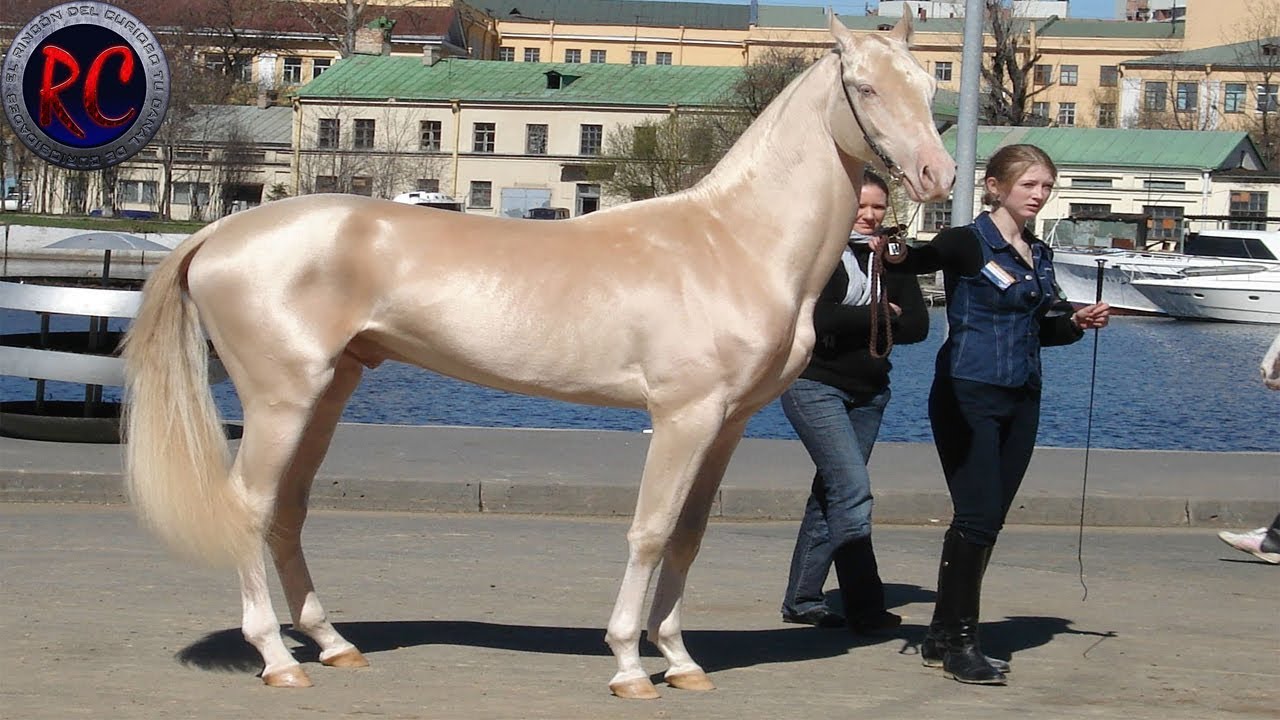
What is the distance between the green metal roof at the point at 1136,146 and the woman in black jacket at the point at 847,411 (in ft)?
228

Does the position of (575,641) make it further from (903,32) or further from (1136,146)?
(1136,146)

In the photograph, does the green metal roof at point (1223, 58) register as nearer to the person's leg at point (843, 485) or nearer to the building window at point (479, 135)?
the building window at point (479, 135)

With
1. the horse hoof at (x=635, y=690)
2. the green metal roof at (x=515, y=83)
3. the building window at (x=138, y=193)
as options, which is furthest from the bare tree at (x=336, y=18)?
the horse hoof at (x=635, y=690)

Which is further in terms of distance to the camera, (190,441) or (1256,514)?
(1256,514)

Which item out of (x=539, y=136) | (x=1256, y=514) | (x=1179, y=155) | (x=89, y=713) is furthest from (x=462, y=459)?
(x=539, y=136)

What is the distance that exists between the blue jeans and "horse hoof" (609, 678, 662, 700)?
1838 mm

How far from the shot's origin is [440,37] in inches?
4146

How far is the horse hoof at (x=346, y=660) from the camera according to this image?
6.63 m

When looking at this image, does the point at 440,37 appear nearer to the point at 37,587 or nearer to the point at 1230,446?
the point at 1230,446

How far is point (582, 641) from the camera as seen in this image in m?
7.36

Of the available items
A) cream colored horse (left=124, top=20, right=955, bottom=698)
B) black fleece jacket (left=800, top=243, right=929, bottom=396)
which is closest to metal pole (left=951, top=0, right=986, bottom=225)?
black fleece jacket (left=800, top=243, right=929, bottom=396)

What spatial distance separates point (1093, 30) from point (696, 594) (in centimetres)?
12225

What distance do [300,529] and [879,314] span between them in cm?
284

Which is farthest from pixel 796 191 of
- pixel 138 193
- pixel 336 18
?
pixel 336 18
